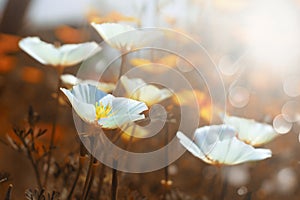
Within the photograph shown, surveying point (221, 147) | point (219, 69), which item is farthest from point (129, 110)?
point (219, 69)

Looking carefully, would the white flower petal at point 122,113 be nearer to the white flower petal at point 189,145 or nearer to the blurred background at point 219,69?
the white flower petal at point 189,145

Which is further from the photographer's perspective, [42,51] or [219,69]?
[219,69]

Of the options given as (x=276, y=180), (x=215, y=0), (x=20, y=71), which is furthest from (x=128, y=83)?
(x=20, y=71)

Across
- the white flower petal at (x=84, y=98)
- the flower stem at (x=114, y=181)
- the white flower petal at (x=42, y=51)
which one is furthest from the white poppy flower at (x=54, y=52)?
the flower stem at (x=114, y=181)

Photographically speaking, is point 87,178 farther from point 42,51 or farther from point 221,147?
point 42,51

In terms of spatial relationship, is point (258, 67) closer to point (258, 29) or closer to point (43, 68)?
point (258, 29)

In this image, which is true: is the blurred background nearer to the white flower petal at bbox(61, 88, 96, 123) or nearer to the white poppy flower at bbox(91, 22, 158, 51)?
the white poppy flower at bbox(91, 22, 158, 51)

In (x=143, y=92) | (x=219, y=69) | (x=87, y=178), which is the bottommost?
(x=87, y=178)
